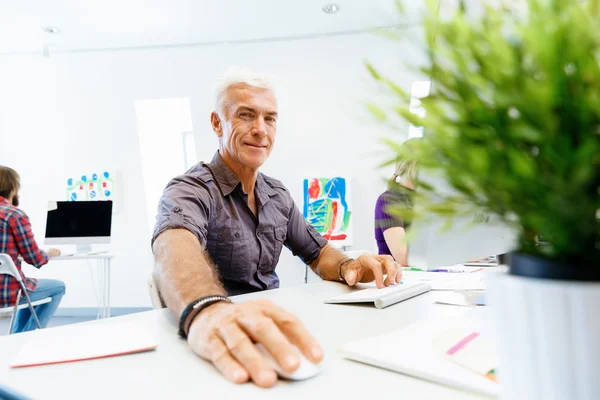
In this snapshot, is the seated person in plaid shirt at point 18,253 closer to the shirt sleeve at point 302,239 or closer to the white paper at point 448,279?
the shirt sleeve at point 302,239

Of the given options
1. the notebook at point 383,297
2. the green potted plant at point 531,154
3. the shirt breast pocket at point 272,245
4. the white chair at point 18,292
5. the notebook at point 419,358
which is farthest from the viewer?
the white chair at point 18,292

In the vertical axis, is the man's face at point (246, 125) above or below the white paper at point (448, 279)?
above

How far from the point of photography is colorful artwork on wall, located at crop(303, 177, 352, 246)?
15.2ft

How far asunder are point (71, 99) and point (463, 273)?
5123 millimetres

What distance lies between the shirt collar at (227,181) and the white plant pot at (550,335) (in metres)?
1.31

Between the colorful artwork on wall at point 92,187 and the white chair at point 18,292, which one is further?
the colorful artwork on wall at point 92,187

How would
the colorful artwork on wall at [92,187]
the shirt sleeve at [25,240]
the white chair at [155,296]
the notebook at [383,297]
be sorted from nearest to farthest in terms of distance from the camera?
the notebook at [383,297]
the white chair at [155,296]
the shirt sleeve at [25,240]
the colorful artwork on wall at [92,187]

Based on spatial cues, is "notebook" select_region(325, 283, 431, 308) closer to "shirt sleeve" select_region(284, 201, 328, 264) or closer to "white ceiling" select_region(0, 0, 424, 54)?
"shirt sleeve" select_region(284, 201, 328, 264)

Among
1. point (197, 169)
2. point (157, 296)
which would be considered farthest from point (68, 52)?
point (157, 296)

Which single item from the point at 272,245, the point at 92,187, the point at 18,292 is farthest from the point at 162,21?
the point at 272,245

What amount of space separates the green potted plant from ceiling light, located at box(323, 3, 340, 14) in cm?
416

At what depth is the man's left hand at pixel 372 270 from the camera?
127cm

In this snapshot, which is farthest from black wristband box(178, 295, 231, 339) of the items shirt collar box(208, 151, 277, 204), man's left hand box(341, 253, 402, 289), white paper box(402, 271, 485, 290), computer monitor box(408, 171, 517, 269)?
shirt collar box(208, 151, 277, 204)

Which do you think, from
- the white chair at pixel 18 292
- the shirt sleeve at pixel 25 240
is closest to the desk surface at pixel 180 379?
the white chair at pixel 18 292
